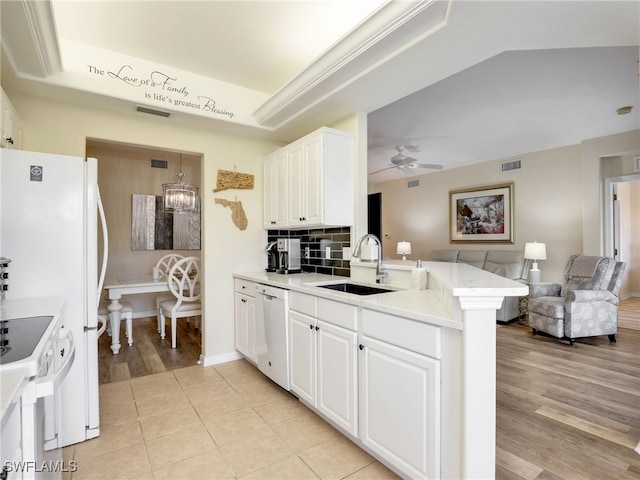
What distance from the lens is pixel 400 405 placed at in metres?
1.62

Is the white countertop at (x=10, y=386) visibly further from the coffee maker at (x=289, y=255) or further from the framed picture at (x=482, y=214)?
the framed picture at (x=482, y=214)

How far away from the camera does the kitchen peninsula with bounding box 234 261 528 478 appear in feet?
4.43

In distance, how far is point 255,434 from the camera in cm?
217

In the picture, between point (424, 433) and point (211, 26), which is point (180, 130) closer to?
point (211, 26)

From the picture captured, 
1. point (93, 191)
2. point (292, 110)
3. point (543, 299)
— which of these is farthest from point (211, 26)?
point (543, 299)

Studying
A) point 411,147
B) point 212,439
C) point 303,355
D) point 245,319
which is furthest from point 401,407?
point 411,147

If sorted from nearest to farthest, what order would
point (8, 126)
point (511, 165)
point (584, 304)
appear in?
point (8, 126) < point (584, 304) < point (511, 165)

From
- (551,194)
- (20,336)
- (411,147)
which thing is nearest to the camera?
(20,336)

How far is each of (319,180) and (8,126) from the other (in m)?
2.12

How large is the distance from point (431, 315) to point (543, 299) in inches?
148

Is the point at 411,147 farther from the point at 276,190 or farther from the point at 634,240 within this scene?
the point at 634,240

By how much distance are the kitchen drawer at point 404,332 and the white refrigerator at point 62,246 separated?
5.68ft

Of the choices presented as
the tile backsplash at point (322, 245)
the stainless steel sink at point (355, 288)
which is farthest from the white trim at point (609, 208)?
the stainless steel sink at point (355, 288)

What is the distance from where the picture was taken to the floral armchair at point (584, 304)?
3.94m
